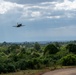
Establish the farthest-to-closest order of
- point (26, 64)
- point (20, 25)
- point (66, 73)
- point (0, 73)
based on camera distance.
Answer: point (26, 64)
point (0, 73)
point (66, 73)
point (20, 25)

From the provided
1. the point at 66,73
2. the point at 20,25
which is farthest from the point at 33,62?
the point at 20,25

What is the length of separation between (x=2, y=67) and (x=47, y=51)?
21.0 metres

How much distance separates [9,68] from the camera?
4594 centimetres

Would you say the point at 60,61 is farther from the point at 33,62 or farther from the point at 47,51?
the point at 47,51

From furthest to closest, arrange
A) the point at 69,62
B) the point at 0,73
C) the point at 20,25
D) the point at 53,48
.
→ the point at 53,48, the point at 69,62, the point at 0,73, the point at 20,25

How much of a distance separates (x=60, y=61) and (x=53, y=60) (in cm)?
145

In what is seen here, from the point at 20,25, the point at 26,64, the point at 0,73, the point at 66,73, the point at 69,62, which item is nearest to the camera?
the point at 20,25

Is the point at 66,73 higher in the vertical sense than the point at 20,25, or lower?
lower

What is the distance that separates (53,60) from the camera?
53031mm

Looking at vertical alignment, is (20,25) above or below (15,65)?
above

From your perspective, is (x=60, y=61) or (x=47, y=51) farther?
(x=47, y=51)

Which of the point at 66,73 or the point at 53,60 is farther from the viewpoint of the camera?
the point at 53,60

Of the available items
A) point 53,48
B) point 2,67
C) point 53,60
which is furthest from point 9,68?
point 53,48

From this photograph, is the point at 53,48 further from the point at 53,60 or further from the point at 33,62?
the point at 33,62
